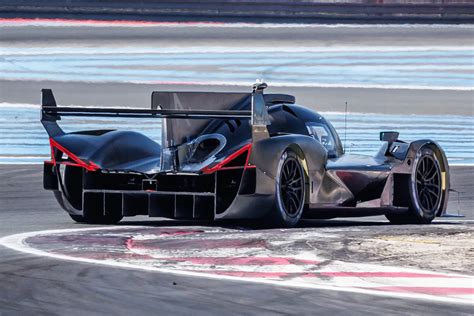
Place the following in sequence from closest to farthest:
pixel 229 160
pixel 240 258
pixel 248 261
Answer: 1. pixel 248 261
2. pixel 240 258
3. pixel 229 160

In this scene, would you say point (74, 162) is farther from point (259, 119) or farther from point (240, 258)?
point (240, 258)

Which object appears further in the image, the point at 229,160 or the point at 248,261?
the point at 229,160

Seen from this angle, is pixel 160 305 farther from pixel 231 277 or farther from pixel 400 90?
pixel 400 90

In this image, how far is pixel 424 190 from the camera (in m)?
11.4

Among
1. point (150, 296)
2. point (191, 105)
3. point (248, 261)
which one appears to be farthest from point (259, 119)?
point (150, 296)

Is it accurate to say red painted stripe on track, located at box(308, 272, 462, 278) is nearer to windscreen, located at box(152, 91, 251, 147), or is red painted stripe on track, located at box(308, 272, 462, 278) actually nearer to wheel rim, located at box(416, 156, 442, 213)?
windscreen, located at box(152, 91, 251, 147)

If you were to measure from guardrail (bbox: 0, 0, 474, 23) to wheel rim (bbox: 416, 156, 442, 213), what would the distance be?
78.5ft

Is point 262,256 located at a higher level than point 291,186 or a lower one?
lower

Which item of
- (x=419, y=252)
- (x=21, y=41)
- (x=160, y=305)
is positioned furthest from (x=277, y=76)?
(x=160, y=305)

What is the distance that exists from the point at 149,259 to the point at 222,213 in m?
2.54

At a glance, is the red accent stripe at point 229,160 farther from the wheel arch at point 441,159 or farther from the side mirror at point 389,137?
the wheel arch at point 441,159

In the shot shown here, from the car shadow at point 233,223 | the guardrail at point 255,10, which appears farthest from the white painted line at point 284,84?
the car shadow at point 233,223

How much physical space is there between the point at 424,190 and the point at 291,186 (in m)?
1.80

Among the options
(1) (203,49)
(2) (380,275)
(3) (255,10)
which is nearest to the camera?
(2) (380,275)
